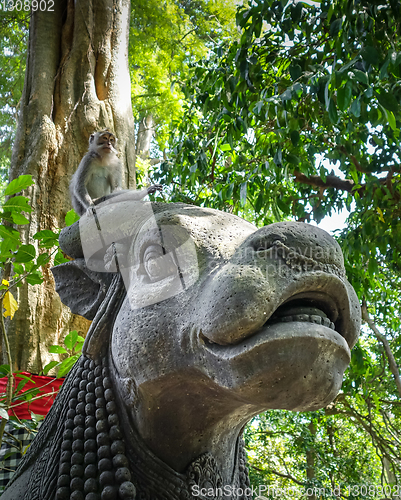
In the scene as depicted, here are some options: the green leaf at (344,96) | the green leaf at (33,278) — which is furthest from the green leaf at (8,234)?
the green leaf at (344,96)

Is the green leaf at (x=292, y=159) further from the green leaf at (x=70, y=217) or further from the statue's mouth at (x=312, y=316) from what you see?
the statue's mouth at (x=312, y=316)

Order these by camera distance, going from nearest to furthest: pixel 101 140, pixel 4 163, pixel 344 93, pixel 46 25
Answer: pixel 344 93, pixel 101 140, pixel 46 25, pixel 4 163

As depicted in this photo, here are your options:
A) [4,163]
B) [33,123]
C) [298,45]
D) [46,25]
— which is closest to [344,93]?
[298,45]

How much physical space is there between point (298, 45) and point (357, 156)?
110 cm

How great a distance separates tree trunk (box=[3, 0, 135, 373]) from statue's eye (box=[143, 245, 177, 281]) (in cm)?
195

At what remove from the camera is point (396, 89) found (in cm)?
255

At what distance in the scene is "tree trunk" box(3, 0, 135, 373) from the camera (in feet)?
9.73

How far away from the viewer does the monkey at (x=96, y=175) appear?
2014 mm

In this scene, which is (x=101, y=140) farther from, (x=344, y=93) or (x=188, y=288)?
(x=188, y=288)

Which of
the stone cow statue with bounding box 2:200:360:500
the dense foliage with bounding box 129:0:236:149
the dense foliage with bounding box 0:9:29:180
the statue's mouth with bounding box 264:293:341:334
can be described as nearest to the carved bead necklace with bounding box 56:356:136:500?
the stone cow statue with bounding box 2:200:360:500

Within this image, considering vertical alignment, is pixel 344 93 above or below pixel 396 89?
below

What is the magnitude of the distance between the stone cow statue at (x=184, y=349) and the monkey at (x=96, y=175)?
63cm

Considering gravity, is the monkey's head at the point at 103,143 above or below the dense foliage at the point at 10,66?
below

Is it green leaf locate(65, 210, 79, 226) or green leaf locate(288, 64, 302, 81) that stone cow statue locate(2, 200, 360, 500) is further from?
green leaf locate(288, 64, 302, 81)
